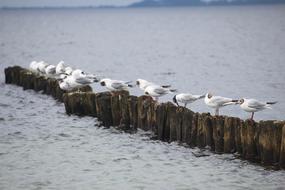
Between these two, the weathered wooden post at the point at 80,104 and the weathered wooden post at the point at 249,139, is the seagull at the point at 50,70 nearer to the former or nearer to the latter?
the weathered wooden post at the point at 80,104

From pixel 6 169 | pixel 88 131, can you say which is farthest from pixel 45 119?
pixel 6 169

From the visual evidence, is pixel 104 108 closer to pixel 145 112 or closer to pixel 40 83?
pixel 145 112

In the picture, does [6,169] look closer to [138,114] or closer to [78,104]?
[138,114]

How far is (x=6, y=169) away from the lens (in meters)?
15.8

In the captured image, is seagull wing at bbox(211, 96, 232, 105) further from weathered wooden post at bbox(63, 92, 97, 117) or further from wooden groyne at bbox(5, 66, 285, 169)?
weathered wooden post at bbox(63, 92, 97, 117)

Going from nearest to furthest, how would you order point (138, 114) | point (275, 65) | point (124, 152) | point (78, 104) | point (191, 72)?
point (124, 152) → point (138, 114) → point (78, 104) → point (191, 72) → point (275, 65)

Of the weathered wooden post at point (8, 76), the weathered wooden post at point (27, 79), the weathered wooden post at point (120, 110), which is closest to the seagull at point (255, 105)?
the weathered wooden post at point (120, 110)

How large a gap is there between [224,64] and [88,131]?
94.9 ft

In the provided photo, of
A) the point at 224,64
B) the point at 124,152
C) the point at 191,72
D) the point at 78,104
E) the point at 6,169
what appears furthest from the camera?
the point at 224,64

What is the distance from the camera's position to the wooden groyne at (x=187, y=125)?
48.9 feet

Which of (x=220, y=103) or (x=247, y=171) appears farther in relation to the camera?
(x=220, y=103)

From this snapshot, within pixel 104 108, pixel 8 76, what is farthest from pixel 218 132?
pixel 8 76

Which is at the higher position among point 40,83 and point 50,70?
point 50,70

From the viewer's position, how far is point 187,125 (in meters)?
17.0
